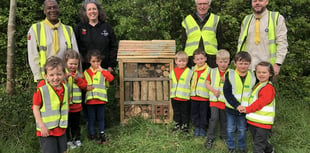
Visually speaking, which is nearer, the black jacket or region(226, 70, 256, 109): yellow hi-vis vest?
region(226, 70, 256, 109): yellow hi-vis vest

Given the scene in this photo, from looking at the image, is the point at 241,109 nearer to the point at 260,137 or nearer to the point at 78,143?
the point at 260,137

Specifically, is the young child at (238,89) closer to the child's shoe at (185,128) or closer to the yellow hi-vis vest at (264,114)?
the yellow hi-vis vest at (264,114)

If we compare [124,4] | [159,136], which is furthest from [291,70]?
[124,4]

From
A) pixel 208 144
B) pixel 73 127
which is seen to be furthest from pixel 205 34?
pixel 73 127

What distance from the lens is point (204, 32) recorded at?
4613 mm

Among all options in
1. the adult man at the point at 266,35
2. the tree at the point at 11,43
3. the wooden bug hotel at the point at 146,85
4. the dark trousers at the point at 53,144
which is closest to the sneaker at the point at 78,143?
the dark trousers at the point at 53,144

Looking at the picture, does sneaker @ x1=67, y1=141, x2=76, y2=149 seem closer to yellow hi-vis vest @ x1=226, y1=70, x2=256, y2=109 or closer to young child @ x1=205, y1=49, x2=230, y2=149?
young child @ x1=205, y1=49, x2=230, y2=149

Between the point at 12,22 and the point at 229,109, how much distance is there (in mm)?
3662

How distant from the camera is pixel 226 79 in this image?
3.86 meters

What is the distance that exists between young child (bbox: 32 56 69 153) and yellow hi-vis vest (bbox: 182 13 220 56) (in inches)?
91.2

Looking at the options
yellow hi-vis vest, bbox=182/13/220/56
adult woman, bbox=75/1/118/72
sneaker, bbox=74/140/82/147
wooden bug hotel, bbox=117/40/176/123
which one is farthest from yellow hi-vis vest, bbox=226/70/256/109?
sneaker, bbox=74/140/82/147

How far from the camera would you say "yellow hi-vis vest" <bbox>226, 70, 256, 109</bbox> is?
147 inches

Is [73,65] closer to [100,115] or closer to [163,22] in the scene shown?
[100,115]

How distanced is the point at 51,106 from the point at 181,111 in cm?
222
